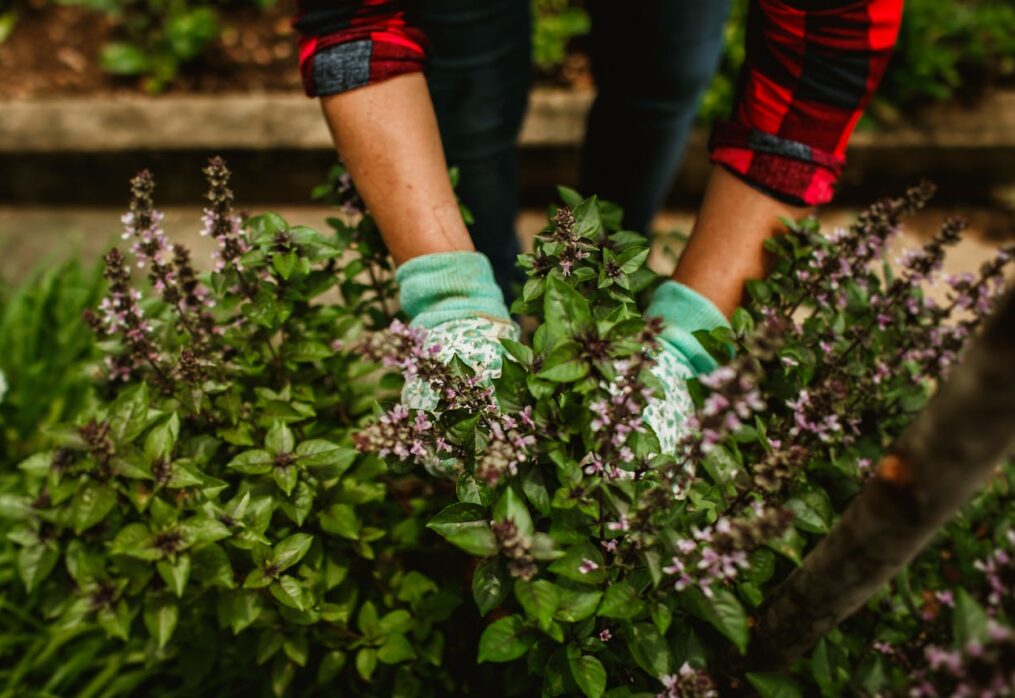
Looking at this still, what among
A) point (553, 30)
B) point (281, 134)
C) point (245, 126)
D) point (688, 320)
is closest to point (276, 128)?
point (281, 134)

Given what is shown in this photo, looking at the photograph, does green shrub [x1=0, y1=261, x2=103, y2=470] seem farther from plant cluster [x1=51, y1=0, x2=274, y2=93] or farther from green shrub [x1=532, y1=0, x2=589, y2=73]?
green shrub [x1=532, y1=0, x2=589, y2=73]

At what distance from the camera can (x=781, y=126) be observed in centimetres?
150

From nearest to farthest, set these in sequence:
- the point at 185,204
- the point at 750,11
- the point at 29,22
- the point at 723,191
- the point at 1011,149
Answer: the point at 750,11
the point at 723,191
the point at 1011,149
the point at 185,204
the point at 29,22

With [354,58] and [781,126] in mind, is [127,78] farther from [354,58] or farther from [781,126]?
[781,126]

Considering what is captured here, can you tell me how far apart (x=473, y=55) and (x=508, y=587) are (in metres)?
1.35

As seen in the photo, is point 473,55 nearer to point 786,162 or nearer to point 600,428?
point 786,162

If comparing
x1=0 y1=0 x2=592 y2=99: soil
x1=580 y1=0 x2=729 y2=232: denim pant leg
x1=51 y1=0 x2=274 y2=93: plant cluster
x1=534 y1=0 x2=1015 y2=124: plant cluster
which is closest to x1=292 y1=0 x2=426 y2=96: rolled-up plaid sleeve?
x1=580 y1=0 x2=729 y2=232: denim pant leg

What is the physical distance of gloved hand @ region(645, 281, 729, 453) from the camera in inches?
55.5

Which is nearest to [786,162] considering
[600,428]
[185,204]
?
[600,428]

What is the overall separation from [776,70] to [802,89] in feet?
0.20

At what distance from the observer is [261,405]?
1.62m

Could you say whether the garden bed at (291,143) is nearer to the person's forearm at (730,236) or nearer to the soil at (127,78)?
the soil at (127,78)

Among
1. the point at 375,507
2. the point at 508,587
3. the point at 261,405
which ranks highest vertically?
the point at 508,587

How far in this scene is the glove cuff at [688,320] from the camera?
1527 mm
